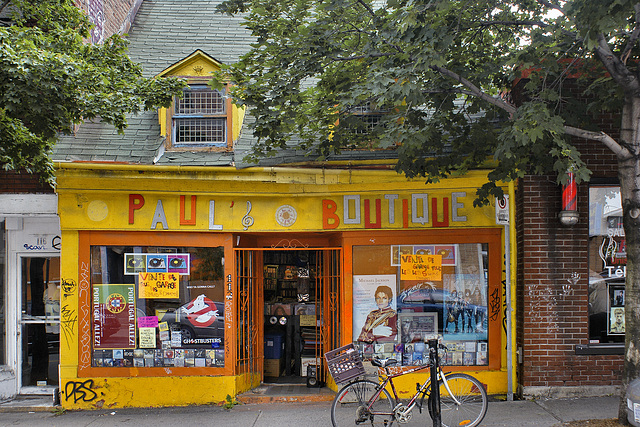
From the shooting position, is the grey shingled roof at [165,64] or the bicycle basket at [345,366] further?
the grey shingled roof at [165,64]

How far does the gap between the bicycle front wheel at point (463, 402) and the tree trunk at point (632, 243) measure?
141 centimetres

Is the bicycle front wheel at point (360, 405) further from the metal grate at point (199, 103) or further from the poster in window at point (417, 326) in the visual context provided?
the metal grate at point (199, 103)

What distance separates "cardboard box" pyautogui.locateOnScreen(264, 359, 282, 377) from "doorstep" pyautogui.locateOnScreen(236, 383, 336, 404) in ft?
1.65

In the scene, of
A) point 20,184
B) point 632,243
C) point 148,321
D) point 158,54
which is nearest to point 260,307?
point 148,321

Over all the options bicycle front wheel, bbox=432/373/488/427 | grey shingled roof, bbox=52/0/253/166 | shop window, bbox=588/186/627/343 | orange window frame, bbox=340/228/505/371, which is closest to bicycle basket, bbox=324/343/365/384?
Answer: bicycle front wheel, bbox=432/373/488/427

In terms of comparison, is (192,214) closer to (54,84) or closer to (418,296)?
(54,84)

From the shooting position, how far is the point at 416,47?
5789 mm

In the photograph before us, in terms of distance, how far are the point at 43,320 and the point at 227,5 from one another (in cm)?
558

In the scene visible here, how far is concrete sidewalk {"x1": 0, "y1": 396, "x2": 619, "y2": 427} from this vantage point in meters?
6.68

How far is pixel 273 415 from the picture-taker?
7.18m

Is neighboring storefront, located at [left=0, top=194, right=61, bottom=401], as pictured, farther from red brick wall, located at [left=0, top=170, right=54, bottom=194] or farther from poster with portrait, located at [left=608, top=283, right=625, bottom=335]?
poster with portrait, located at [left=608, top=283, right=625, bottom=335]

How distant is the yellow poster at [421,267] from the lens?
8.02m

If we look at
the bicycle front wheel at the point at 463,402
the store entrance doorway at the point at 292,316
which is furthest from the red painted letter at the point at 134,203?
→ the bicycle front wheel at the point at 463,402

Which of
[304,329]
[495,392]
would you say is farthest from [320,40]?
[495,392]
